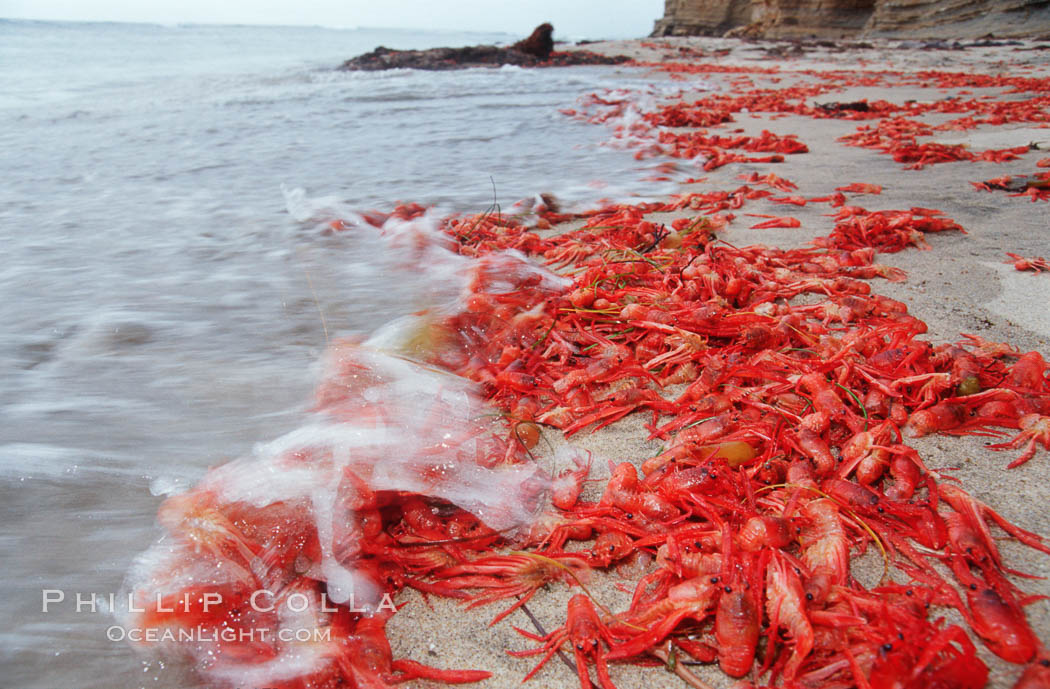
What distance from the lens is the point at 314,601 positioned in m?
1.66

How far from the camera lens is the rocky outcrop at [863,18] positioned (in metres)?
22.9

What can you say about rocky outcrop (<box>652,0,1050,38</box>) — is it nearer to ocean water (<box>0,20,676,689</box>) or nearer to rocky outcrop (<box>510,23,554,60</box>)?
rocky outcrop (<box>510,23,554,60</box>)

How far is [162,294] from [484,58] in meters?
29.4

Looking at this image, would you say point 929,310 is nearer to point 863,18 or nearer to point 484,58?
point 484,58

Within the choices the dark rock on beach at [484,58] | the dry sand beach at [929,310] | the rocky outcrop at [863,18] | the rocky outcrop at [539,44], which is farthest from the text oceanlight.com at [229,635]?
the rocky outcrop at [539,44]

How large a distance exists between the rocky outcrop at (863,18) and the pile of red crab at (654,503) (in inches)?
1148

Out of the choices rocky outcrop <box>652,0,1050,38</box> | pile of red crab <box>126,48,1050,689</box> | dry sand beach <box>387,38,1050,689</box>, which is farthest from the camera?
rocky outcrop <box>652,0,1050,38</box>

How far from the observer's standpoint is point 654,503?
1.83 metres

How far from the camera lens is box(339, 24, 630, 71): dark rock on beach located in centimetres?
2791

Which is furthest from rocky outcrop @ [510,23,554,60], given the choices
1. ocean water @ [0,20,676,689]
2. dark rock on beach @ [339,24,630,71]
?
ocean water @ [0,20,676,689]

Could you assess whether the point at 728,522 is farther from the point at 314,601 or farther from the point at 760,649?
the point at 314,601

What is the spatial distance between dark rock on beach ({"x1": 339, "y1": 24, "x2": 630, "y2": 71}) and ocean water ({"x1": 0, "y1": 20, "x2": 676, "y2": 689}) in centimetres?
1790

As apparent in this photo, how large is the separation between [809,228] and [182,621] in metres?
4.73

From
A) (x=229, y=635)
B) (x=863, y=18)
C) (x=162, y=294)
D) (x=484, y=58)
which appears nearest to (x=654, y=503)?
(x=229, y=635)
